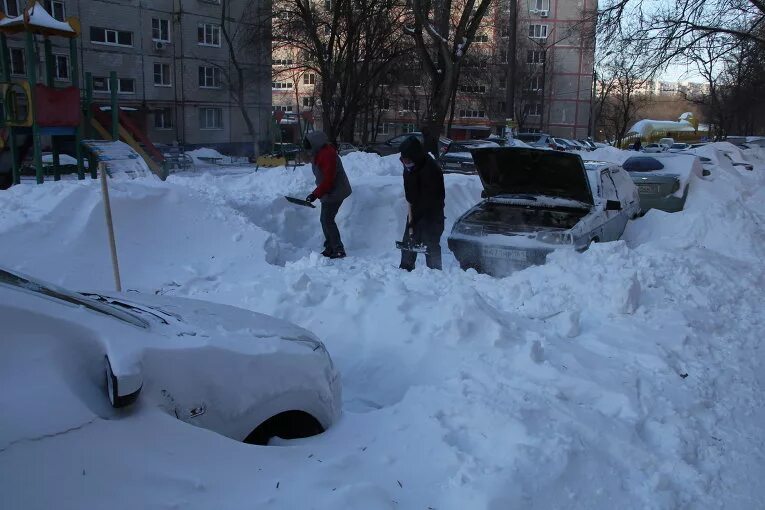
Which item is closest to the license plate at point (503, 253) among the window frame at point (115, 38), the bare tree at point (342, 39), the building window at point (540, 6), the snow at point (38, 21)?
the snow at point (38, 21)

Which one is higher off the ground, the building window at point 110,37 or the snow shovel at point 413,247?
the building window at point 110,37

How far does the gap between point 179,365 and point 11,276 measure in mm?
704

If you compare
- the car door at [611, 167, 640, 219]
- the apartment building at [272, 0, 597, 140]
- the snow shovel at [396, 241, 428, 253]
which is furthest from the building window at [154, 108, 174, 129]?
the snow shovel at [396, 241, 428, 253]

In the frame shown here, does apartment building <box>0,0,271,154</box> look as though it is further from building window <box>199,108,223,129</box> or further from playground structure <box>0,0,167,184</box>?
playground structure <box>0,0,167,184</box>

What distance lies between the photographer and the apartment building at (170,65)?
3070cm

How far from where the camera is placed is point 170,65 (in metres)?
34.4

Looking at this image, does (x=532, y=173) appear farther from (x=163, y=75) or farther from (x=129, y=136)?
(x=163, y=75)

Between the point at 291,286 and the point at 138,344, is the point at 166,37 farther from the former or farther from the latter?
the point at 138,344

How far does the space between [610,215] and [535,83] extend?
177 feet

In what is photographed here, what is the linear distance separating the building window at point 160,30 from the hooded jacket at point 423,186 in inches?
1181

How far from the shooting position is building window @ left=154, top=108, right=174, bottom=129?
34.6 metres

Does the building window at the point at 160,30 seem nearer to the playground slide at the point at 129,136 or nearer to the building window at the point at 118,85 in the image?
the building window at the point at 118,85

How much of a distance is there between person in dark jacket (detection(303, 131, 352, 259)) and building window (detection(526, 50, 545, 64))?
5097 centimetres

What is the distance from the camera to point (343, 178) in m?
8.83
